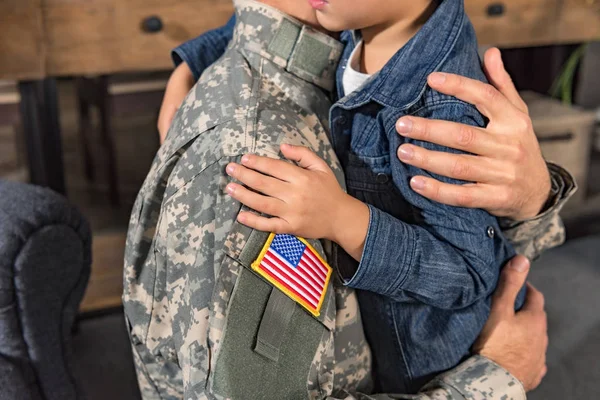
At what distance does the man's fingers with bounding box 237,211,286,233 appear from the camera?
71cm

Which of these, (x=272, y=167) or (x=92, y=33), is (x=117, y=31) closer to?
(x=92, y=33)

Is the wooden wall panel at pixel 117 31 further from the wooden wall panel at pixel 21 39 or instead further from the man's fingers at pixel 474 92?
the man's fingers at pixel 474 92

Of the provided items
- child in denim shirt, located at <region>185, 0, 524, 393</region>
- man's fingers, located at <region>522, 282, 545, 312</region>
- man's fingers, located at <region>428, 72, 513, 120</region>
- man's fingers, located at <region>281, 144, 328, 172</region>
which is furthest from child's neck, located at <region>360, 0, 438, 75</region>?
man's fingers, located at <region>522, 282, 545, 312</region>

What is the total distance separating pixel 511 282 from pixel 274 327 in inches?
15.6

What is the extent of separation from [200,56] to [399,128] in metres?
0.41

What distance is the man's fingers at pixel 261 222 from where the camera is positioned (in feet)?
2.34

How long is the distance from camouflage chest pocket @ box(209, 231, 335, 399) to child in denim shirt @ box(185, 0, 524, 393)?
0.11 feet

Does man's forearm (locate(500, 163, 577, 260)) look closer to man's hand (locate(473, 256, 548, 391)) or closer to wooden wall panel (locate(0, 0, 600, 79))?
man's hand (locate(473, 256, 548, 391))

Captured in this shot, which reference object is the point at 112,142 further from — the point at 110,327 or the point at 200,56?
the point at 200,56

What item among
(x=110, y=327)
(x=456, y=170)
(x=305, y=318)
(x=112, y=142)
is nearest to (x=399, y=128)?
(x=456, y=170)

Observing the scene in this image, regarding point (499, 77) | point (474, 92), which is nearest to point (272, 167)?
point (474, 92)

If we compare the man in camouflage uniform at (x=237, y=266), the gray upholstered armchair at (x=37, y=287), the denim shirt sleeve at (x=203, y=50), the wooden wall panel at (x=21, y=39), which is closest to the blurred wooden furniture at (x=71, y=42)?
the wooden wall panel at (x=21, y=39)

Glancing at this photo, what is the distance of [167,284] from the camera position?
776mm

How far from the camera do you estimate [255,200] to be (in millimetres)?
716
